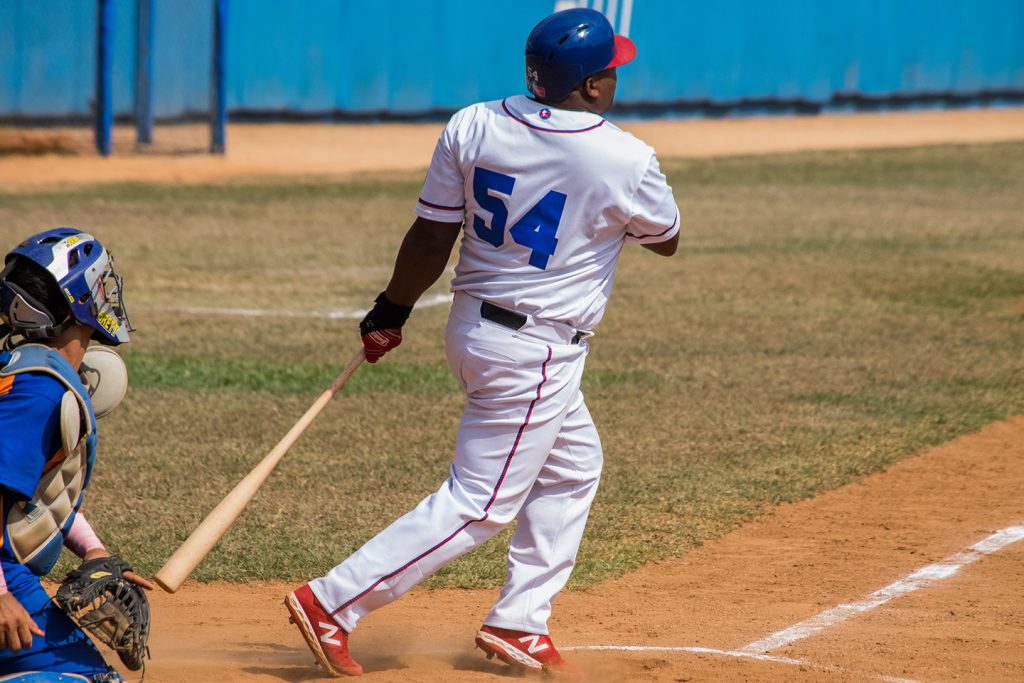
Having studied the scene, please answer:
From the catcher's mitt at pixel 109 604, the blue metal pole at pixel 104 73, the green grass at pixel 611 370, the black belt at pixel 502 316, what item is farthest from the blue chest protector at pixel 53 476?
the blue metal pole at pixel 104 73

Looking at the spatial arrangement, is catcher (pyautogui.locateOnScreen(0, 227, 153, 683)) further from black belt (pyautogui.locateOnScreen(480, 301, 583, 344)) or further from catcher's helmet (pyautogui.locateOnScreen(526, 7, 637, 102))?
catcher's helmet (pyautogui.locateOnScreen(526, 7, 637, 102))

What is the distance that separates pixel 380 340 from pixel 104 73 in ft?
49.1

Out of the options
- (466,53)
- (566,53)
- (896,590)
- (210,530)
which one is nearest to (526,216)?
(566,53)

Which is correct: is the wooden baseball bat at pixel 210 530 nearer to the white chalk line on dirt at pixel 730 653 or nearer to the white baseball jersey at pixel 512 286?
the white baseball jersey at pixel 512 286

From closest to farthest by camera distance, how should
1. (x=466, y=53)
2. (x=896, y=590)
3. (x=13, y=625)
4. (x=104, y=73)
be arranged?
(x=13, y=625), (x=896, y=590), (x=104, y=73), (x=466, y=53)

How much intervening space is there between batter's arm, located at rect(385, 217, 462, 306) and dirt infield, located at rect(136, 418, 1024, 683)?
119 centimetres

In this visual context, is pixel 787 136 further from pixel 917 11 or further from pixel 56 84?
pixel 56 84

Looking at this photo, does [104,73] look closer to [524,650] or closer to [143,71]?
[143,71]

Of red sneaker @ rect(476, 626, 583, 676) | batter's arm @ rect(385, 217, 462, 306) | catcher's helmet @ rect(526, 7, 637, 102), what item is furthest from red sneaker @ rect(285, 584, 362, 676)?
catcher's helmet @ rect(526, 7, 637, 102)

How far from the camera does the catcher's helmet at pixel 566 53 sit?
4016 millimetres

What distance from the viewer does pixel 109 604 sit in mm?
3482

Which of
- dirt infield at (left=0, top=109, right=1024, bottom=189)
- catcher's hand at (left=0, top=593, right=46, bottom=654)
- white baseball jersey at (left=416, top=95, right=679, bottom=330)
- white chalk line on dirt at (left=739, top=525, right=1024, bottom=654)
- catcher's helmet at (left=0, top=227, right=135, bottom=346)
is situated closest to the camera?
catcher's hand at (left=0, top=593, right=46, bottom=654)

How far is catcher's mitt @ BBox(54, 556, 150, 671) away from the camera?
3.44 m

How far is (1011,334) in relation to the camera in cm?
995
